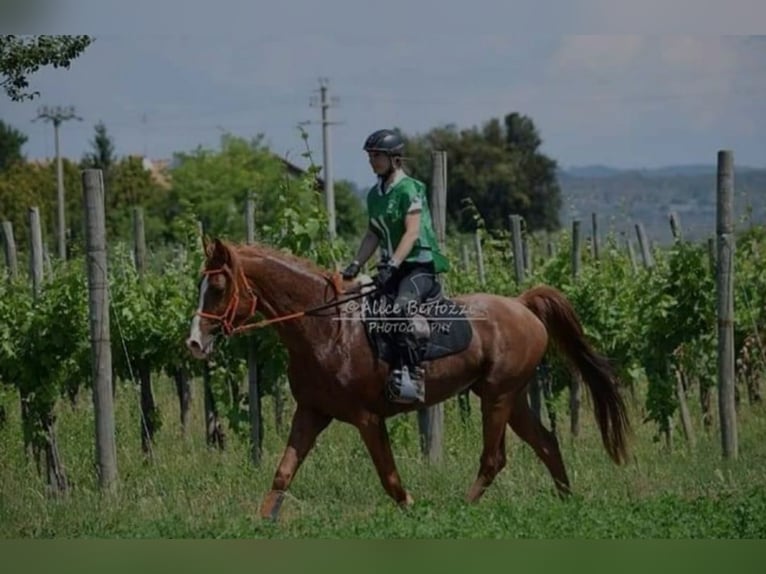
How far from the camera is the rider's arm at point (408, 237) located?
9.84 m

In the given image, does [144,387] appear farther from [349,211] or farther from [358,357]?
[358,357]

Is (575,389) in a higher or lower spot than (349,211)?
lower

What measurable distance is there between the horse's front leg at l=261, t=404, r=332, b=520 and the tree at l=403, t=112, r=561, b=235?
5.33ft

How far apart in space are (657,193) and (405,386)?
222 centimetres

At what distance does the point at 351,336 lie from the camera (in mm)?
10055

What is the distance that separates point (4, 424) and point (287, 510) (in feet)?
9.47

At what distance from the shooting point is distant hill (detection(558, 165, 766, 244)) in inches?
423

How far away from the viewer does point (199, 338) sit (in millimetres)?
9750

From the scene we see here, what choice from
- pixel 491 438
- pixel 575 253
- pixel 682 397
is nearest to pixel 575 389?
pixel 682 397

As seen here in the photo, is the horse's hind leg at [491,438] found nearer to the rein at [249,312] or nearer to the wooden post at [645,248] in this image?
the rein at [249,312]

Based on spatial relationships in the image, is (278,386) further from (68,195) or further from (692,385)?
(68,195)

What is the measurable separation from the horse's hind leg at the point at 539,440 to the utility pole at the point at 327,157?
69.6 inches

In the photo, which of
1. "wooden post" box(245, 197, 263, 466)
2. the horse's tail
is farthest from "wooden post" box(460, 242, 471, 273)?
the horse's tail

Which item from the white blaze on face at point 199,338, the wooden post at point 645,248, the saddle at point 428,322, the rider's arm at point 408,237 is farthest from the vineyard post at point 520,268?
the white blaze on face at point 199,338
